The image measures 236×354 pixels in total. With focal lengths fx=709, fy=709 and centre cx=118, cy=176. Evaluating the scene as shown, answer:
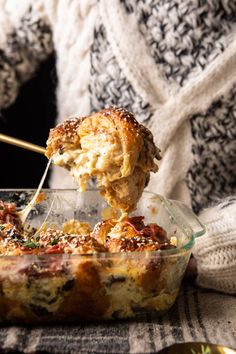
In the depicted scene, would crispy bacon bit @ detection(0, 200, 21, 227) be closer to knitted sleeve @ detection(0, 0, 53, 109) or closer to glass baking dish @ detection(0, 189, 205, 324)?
glass baking dish @ detection(0, 189, 205, 324)

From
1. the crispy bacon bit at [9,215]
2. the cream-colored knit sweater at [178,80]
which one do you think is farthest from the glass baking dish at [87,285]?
the cream-colored knit sweater at [178,80]

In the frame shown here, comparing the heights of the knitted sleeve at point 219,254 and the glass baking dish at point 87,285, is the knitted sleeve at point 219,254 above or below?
below

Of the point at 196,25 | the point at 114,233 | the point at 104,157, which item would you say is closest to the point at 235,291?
the point at 114,233

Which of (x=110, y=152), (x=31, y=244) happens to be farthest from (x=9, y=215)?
(x=110, y=152)

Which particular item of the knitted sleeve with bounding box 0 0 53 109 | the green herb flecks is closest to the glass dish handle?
the green herb flecks

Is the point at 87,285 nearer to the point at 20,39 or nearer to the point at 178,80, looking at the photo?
the point at 178,80

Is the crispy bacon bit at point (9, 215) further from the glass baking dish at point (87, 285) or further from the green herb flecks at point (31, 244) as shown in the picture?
the glass baking dish at point (87, 285)
